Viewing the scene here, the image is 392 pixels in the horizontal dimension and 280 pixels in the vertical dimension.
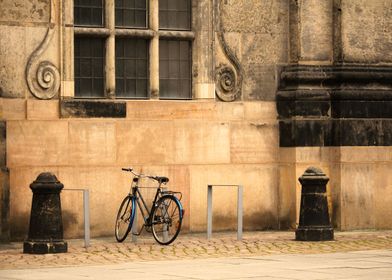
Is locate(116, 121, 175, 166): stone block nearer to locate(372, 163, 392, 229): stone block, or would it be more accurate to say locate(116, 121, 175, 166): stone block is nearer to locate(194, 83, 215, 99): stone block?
locate(194, 83, 215, 99): stone block

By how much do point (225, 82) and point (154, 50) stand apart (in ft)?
4.38

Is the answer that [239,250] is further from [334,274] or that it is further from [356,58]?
[356,58]

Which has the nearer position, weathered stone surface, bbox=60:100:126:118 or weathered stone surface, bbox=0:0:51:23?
weathered stone surface, bbox=0:0:51:23

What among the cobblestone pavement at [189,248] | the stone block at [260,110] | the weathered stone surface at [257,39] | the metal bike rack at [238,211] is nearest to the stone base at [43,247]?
the cobblestone pavement at [189,248]

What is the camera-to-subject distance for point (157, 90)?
18.8 metres

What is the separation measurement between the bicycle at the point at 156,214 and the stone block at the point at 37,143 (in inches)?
46.1

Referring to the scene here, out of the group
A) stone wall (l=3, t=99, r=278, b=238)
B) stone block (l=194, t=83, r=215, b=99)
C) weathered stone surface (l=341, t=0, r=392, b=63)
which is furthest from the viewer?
weathered stone surface (l=341, t=0, r=392, b=63)

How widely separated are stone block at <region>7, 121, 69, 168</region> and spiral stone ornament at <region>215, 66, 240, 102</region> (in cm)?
280

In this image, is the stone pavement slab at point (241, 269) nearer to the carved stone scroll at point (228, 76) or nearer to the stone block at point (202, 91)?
the stone block at point (202, 91)

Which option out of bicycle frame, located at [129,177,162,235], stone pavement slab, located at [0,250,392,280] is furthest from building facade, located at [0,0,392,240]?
stone pavement slab, located at [0,250,392,280]

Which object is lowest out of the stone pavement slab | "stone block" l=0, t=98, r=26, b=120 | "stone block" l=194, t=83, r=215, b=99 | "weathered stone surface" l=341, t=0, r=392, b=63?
the stone pavement slab

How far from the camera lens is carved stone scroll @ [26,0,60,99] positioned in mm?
17688

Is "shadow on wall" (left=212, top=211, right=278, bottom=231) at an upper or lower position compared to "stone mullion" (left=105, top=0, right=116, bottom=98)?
lower

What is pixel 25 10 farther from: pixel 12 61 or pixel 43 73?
pixel 43 73
